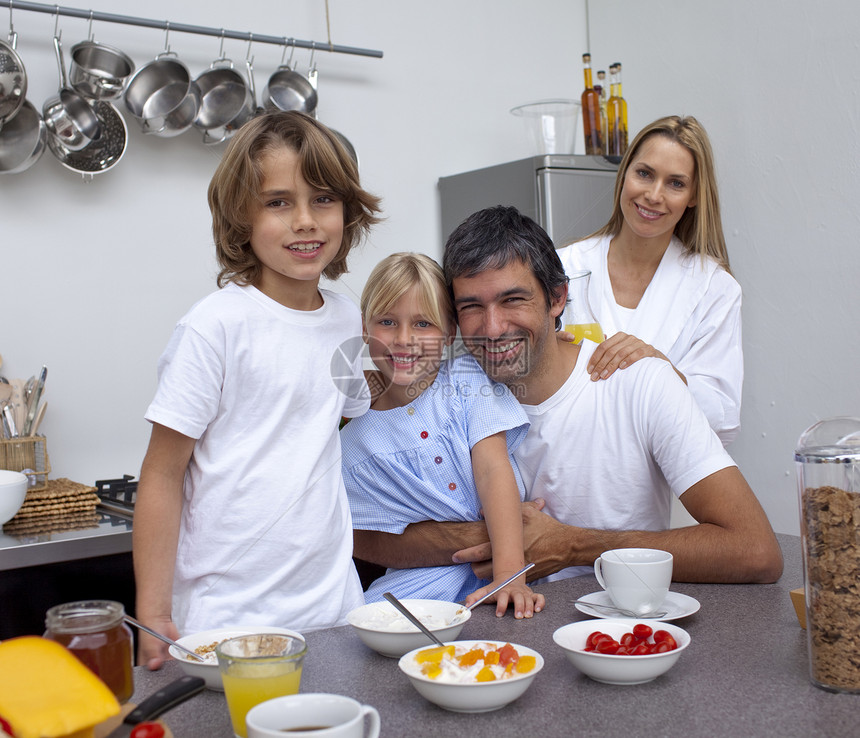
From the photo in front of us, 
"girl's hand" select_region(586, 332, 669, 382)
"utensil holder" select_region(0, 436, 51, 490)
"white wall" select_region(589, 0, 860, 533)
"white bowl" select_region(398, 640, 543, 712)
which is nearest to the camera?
"white bowl" select_region(398, 640, 543, 712)

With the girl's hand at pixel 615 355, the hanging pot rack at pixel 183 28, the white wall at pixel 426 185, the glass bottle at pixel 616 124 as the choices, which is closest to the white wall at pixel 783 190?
the white wall at pixel 426 185

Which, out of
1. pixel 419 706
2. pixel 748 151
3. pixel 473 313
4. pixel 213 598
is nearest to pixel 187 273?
pixel 473 313

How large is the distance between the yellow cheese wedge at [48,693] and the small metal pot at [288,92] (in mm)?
2038

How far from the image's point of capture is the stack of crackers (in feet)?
6.05

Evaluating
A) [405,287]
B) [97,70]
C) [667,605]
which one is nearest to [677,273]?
[405,287]

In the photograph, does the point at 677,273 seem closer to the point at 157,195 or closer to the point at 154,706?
the point at 157,195

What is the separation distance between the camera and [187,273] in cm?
243

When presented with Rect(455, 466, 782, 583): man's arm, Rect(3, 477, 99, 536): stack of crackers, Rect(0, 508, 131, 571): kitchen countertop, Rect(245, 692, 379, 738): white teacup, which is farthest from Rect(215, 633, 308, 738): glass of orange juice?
Rect(3, 477, 99, 536): stack of crackers

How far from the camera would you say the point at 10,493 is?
5.65 ft

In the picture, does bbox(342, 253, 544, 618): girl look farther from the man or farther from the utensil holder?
the utensil holder

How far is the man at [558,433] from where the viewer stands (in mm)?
1304

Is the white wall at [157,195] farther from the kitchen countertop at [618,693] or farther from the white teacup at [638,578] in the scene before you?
the white teacup at [638,578]

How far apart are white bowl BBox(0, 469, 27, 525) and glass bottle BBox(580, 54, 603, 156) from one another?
189cm

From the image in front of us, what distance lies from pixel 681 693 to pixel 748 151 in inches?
86.0
